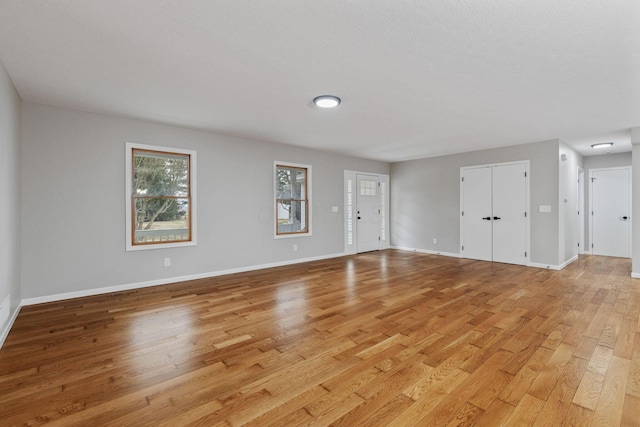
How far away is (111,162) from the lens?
167 inches

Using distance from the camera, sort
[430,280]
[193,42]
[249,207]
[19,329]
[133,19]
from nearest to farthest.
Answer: [133,19] → [193,42] → [19,329] → [430,280] → [249,207]

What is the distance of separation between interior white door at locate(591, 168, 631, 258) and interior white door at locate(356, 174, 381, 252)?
510 cm

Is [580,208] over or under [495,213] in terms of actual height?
over

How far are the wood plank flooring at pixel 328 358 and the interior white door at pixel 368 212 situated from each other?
11.6ft

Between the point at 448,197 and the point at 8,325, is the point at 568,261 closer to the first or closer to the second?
the point at 448,197

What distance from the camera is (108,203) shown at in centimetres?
423

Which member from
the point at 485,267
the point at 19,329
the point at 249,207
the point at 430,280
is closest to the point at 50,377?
the point at 19,329

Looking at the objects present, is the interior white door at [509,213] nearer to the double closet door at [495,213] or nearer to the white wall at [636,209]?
the double closet door at [495,213]

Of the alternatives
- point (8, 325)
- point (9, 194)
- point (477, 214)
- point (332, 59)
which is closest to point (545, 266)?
point (477, 214)

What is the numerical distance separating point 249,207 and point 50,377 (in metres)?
3.80

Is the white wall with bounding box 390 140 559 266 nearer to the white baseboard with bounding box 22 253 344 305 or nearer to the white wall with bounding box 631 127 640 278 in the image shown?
the white wall with bounding box 631 127 640 278

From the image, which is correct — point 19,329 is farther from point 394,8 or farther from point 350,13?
point 394,8

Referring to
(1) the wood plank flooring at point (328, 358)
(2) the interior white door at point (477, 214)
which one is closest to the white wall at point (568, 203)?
(2) the interior white door at point (477, 214)

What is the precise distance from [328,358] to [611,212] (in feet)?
27.0
